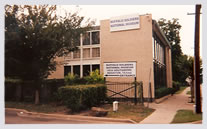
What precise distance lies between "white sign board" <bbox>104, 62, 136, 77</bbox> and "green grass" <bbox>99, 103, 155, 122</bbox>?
1.60 metres

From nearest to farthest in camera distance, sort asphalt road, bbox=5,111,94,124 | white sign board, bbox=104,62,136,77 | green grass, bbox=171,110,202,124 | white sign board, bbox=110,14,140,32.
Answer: asphalt road, bbox=5,111,94,124 → green grass, bbox=171,110,202,124 → white sign board, bbox=110,14,140,32 → white sign board, bbox=104,62,136,77

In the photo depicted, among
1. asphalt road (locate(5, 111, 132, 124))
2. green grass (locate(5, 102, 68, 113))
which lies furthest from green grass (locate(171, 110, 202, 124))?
green grass (locate(5, 102, 68, 113))

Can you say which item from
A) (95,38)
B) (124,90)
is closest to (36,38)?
(95,38)

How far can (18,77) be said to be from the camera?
10.1 meters

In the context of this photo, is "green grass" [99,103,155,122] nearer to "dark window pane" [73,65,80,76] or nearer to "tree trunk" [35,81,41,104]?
"dark window pane" [73,65,80,76]

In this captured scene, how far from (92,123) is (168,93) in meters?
10.4

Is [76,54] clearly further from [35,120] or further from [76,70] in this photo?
[35,120]

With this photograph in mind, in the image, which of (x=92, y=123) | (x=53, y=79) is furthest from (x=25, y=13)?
(x=92, y=123)

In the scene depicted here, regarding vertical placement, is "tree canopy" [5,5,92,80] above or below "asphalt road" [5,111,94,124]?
above

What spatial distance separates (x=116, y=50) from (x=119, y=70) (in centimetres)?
156

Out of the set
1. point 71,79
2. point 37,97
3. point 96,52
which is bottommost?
point 37,97

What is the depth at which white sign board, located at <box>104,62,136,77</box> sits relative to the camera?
1177 cm

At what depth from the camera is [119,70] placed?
11844 millimetres

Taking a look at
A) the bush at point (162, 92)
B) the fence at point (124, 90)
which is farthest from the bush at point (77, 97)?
the bush at point (162, 92)
